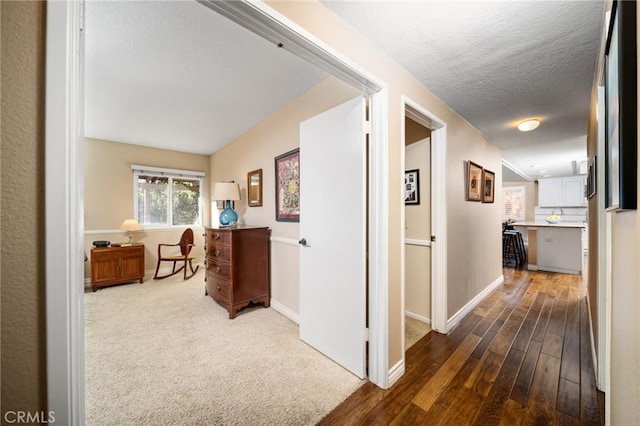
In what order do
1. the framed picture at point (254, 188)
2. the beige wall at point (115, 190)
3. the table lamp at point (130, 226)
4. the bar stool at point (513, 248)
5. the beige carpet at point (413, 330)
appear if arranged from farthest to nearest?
the bar stool at point (513, 248) → the table lamp at point (130, 226) → the beige wall at point (115, 190) → the framed picture at point (254, 188) → the beige carpet at point (413, 330)

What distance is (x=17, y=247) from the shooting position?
553mm

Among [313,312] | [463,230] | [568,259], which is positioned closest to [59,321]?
[313,312]

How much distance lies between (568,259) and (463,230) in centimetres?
A: 335

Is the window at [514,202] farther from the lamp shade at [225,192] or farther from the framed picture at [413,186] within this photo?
the lamp shade at [225,192]

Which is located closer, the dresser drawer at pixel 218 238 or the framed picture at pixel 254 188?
the dresser drawer at pixel 218 238

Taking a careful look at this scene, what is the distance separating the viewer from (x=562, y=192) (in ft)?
23.8

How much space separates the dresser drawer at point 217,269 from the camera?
2.74 m

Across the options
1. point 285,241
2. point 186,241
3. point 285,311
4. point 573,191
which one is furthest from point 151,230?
point 573,191

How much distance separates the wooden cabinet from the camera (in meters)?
3.58

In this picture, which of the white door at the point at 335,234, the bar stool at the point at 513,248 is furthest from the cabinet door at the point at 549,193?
the white door at the point at 335,234

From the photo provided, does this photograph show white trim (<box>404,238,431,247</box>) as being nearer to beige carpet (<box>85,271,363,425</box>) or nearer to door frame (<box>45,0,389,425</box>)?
beige carpet (<box>85,271,363,425</box>)

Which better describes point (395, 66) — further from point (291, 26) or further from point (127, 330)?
point (127, 330)

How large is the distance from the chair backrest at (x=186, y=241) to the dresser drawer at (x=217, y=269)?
1498mm

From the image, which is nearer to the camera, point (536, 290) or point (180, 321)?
point (180, 321)
